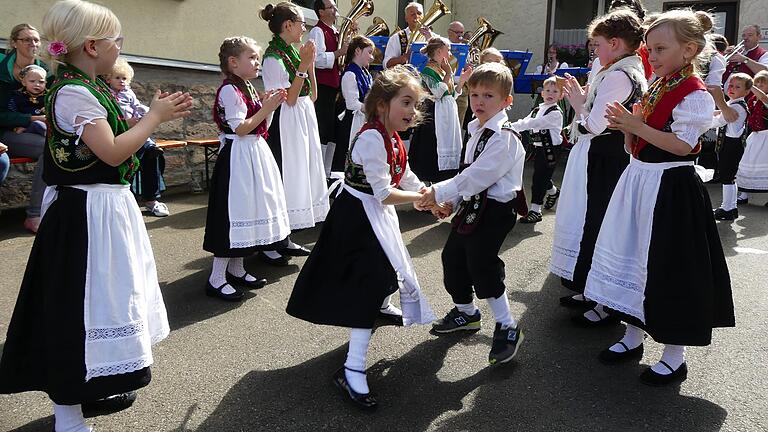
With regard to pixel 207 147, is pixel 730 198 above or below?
below

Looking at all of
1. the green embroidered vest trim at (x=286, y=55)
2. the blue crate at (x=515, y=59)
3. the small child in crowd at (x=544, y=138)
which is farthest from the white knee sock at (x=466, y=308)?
the blue crate at (x=515, y=59)

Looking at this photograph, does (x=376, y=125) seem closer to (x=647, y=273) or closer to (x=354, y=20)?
(x=647, y=273)

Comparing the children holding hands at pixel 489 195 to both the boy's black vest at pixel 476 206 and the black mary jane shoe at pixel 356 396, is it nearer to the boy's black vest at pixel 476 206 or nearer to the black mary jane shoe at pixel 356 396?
the boy's black vest at pixel 476 206

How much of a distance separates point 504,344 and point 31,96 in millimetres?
5148

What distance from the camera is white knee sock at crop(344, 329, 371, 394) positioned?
288cm

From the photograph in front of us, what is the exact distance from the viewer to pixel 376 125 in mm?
3020

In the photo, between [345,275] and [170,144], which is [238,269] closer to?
[345,275]

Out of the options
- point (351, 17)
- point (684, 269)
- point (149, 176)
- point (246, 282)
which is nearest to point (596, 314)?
point (684, 269)

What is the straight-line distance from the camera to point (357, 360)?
292 cm

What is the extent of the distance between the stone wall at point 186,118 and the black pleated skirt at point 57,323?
16.3ft

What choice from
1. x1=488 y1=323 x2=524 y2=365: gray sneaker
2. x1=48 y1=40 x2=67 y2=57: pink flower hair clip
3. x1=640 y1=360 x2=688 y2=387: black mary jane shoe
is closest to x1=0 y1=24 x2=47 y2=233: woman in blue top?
x1=48 y1=40 x2=67 y2=57: pink flower hair clip

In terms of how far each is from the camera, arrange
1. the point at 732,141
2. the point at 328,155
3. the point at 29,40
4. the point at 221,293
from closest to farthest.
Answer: the point at 221,293 → the point at 29,40 → the point at 328,155 → the point at 732,141

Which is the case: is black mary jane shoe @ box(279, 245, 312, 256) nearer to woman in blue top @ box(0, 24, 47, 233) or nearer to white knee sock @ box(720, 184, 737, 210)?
woman in blue top @ box(0, 24, 47, 233)

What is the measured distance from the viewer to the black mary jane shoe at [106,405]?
2.75m
